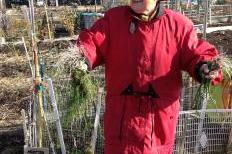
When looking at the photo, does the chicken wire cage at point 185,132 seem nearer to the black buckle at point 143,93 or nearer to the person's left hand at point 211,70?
the black buckle at point 143,93

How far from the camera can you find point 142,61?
300 centimetres

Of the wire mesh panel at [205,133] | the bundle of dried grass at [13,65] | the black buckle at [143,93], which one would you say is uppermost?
the black buckle at [143,93]

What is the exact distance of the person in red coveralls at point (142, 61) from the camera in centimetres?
299

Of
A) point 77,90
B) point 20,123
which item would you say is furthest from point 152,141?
point 20,123

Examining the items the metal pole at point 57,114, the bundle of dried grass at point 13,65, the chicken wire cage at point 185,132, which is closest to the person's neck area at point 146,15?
the metal pole at point 57,114

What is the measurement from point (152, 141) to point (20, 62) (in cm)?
639

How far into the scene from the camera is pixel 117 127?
10.2 ft

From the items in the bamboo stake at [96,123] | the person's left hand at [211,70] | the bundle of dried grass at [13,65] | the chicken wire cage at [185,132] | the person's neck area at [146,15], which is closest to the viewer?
the person's left hand at [211,70]

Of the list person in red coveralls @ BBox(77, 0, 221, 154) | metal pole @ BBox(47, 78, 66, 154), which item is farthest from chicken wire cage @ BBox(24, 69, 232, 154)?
person in red coveralls @ BBox(77, 0, 221, 154)

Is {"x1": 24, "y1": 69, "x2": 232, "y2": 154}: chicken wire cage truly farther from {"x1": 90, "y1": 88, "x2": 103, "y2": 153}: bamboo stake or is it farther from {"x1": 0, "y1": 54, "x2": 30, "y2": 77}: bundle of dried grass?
{"x1": 0, "y1": 54, "x2": 30, "y2": 77}: bundle of dried grass

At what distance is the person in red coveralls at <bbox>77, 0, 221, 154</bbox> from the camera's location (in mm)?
2992

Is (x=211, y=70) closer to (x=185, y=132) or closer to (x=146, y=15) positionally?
(x=146, y=15)

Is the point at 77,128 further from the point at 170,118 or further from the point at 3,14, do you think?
the point at 3,14

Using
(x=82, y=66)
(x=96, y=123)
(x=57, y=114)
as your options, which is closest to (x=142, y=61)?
(x=82, y=66)
